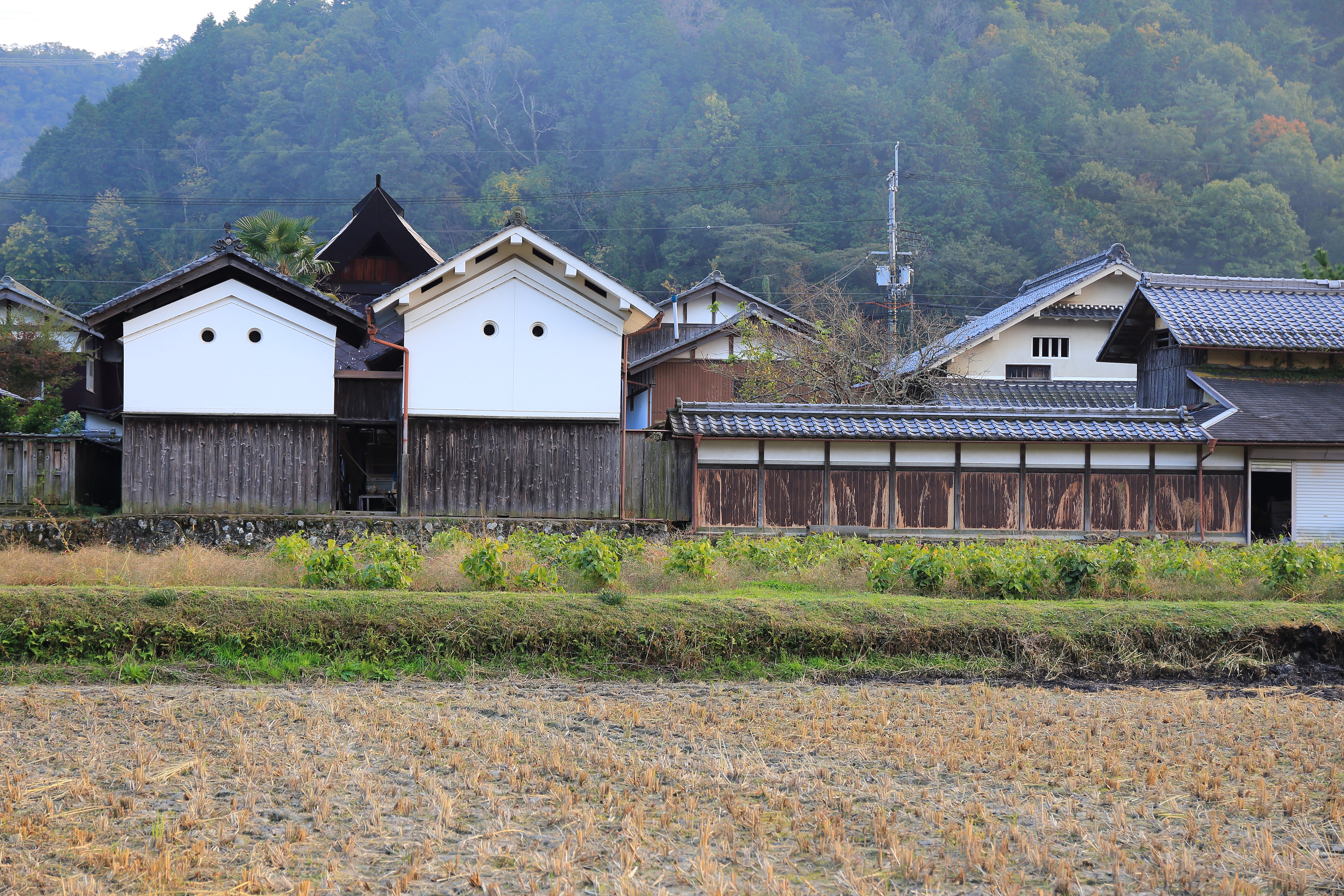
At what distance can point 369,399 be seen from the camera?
20.4 meters

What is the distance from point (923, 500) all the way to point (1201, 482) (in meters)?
5.53

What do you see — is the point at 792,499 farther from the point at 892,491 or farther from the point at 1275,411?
the point at 1275,411

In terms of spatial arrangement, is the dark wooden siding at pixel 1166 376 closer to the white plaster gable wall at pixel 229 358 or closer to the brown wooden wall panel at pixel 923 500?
the brown wooden wall panel at pixel 923 500

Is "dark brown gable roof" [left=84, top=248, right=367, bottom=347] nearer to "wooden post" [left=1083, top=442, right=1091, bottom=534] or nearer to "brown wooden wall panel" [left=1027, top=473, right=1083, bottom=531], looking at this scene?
"brown wooden wall panel" [left=1027, top=473, right=1083, bottom=531]

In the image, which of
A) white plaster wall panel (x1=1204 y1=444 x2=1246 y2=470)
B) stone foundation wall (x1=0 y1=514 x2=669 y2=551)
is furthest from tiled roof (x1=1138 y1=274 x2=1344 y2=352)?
stone foundation wall (x1=0 y1=514 x2=669 y2=551)

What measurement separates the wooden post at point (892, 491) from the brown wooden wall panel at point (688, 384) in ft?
35.8

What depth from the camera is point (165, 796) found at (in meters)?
6.43

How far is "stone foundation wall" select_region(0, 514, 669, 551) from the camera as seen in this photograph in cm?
1827

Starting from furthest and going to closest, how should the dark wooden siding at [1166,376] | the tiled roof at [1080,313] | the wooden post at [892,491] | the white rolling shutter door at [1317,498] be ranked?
the tiled roof at [1080,313]
the dark wooden siding at [1166,376]
the white rolling shutter door at [1317,498]
the wooden post at [892,491]

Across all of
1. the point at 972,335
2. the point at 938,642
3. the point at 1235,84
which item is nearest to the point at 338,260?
the point at 972,335

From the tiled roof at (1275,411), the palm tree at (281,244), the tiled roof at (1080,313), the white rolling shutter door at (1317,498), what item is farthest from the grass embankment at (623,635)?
the tiled roof at (1080,313)

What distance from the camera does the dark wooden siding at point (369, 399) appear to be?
2023 centimetres

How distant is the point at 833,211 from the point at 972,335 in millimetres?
34080

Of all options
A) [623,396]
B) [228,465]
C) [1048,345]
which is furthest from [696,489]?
[1048,345]
